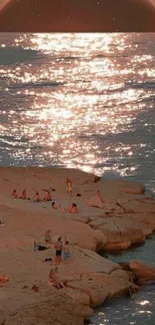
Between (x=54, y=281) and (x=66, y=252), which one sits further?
(x=66, y=252)

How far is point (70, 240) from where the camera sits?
37.5 m

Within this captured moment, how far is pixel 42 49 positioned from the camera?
149250mm

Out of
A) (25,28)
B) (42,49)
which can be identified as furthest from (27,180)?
(25,28)

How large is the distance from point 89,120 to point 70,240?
33.8 m

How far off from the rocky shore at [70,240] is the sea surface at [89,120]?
762mm

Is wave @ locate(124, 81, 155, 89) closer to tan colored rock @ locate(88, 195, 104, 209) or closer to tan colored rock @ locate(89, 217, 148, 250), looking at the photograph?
tan colored rock @ locate(88, 195, 104, 209)

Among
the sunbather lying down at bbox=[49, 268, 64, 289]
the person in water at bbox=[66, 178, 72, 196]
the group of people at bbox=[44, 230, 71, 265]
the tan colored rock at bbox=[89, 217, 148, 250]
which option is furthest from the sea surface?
the person in water at bbox=[66, 178, 72, 196]

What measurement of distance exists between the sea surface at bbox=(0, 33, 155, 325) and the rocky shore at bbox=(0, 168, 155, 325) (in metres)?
0.76

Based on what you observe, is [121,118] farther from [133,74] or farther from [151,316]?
[151,316]

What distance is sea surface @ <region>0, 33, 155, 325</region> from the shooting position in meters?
51.7

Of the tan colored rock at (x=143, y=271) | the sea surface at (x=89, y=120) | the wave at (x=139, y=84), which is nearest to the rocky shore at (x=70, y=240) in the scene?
the tan colored rock at (x=143, y=271)

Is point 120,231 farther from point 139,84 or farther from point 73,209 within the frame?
point 139,84

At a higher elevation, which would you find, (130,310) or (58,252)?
(58,252)

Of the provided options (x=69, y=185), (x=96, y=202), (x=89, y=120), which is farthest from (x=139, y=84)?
(x=96, y=202)
